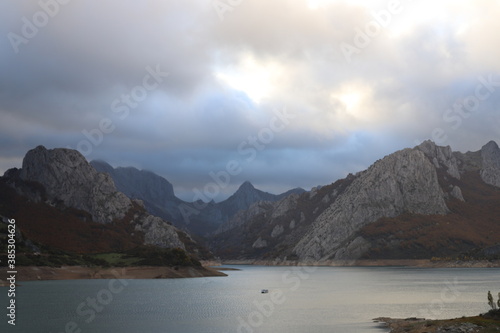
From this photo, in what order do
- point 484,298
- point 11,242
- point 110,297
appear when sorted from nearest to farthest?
1. point 484,298
2. point 110,297
3. point 11,242

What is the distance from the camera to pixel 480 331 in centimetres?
6209

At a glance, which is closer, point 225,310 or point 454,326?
point 454,326

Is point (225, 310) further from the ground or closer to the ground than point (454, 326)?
closer to the ground

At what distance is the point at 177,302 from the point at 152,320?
34.5 m

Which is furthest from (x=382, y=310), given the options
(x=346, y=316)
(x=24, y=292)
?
(x=24, y=292)

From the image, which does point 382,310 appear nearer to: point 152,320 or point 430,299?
point 430,299

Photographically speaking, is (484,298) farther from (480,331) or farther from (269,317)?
(480,331)

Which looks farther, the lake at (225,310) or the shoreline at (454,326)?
the lake at (225,310)

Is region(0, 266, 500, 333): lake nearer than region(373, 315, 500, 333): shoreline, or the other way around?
region(373, 315, 500, 333): shoreline

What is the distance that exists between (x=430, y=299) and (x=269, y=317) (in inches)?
1982

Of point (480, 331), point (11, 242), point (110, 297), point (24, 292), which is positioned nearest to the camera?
point (480, 331)

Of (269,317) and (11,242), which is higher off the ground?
(11,242)

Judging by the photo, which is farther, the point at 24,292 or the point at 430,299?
the point at 24,292

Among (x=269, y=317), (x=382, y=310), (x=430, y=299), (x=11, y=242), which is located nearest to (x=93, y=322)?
(x=269, y=317)
